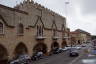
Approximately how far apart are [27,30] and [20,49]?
4523mm

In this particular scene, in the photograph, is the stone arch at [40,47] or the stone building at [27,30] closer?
the stone building at [27,30]

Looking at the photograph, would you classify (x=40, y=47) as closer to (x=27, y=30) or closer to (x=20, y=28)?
(x=27, y=30)

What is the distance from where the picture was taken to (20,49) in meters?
35.3

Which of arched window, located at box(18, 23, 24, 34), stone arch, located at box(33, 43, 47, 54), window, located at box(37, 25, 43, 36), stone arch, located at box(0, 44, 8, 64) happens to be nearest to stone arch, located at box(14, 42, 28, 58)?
Result: arched window, located at box(18, 23, 24, 34)

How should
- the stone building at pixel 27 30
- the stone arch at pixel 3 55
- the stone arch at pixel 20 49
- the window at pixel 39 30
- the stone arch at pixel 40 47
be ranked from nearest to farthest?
→ the stone arch at pixel 3 55 → the stone building at pixel 27 30 → the stone arch at pixel 20 49 → the stone arch at pixel 40 47 → the window at pixel 39 30

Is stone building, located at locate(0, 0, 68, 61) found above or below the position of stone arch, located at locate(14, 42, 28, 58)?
above

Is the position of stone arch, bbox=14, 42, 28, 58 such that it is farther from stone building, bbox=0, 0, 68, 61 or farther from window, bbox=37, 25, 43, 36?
window, bbox=37, 25, 43, 36

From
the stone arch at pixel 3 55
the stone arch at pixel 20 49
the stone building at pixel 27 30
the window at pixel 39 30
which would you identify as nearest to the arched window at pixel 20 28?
the stone building at pixel 27 30

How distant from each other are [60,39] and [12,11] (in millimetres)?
27253

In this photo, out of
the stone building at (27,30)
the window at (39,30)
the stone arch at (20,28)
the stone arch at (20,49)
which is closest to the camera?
the stone building at (27,30)

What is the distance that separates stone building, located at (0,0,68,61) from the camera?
30.6m

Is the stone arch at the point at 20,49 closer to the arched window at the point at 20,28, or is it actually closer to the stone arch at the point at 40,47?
the arched window at the point at 20,28

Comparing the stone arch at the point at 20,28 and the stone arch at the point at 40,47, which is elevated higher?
the stone arch at the point at 20,28

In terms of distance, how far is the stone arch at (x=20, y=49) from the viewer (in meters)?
33.8
